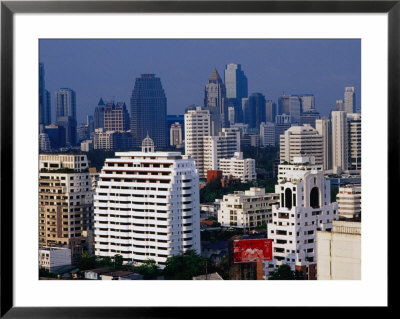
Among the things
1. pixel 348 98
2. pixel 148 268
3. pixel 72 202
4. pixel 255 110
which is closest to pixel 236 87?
pixel 255 110

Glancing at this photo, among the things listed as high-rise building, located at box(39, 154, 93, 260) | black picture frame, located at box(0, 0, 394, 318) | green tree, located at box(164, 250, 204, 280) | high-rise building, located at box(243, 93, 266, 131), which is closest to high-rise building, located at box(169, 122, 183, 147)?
high-rise building, located at box(243, 93, 266, 131)

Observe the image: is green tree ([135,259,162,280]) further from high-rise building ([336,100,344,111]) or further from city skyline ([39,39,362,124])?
high-rise building ([336,100,344,111])

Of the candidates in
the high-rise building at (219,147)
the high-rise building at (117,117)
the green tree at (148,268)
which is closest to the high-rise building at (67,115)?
the high-rise building at (117,117)

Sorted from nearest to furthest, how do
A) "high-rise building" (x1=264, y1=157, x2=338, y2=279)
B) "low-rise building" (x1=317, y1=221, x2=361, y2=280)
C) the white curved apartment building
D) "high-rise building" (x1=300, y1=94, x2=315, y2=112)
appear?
"low-rise building" (x1=317, y1=221, x2=361, y2=280) < the white curved apartment building < "high-rise building" (x1=264, y1=157, x2=338, y2=279) < "high-rise building" (x1=300, y1=94, x2=315, y2=112)

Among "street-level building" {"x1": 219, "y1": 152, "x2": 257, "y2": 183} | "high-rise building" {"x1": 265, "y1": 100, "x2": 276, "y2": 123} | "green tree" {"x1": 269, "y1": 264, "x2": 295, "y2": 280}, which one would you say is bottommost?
"green tree" {"x1": 269, "y1": 264, "x2": 295, "y2": 280}

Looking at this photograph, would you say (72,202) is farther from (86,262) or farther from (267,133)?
(267,133)

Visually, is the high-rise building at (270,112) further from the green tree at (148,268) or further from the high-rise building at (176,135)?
the green tree at (148,268)
